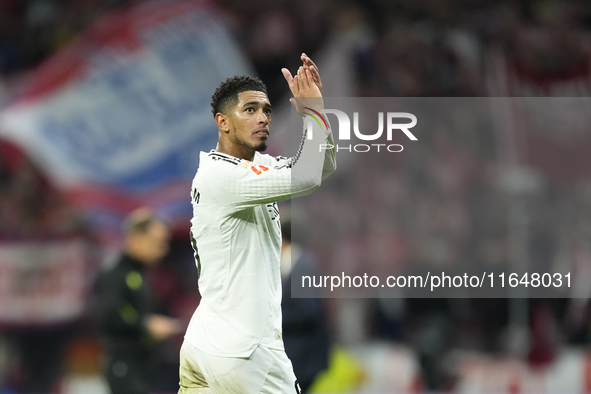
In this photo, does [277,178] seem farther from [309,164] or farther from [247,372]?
[247,372]

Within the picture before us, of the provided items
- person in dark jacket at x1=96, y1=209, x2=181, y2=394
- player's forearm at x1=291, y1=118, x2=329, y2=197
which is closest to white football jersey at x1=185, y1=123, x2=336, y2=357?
player's forearm at x1=291, y1=118, x2=329, y2=197

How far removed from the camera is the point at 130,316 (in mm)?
5027

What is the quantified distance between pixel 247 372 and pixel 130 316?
250 centimetres

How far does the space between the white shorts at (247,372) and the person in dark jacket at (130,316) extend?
2.24 m

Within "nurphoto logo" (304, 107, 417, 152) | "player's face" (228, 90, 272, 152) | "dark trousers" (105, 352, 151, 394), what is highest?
"nurphoto logo" (304, 107, 417, 152)

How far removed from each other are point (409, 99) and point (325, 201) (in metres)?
1.36

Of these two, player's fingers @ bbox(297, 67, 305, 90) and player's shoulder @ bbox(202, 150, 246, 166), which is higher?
player's fingers @ bbox(297, 67, 305, 90)

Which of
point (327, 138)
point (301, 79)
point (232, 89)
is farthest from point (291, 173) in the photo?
point (232, 89)

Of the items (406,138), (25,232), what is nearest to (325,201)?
(406,138)

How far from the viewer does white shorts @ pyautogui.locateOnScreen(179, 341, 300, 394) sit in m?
2.71

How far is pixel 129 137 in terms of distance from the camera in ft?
24.5

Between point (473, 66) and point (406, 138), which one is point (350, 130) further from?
point (473, 66)

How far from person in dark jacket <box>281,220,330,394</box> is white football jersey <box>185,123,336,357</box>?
1.82 metres

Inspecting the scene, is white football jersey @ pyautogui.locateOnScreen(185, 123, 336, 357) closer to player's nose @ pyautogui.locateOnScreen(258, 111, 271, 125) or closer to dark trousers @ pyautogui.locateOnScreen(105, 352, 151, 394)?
player's nose @ pyautogui.locateOnScreen(258, 111, 271, 125)
